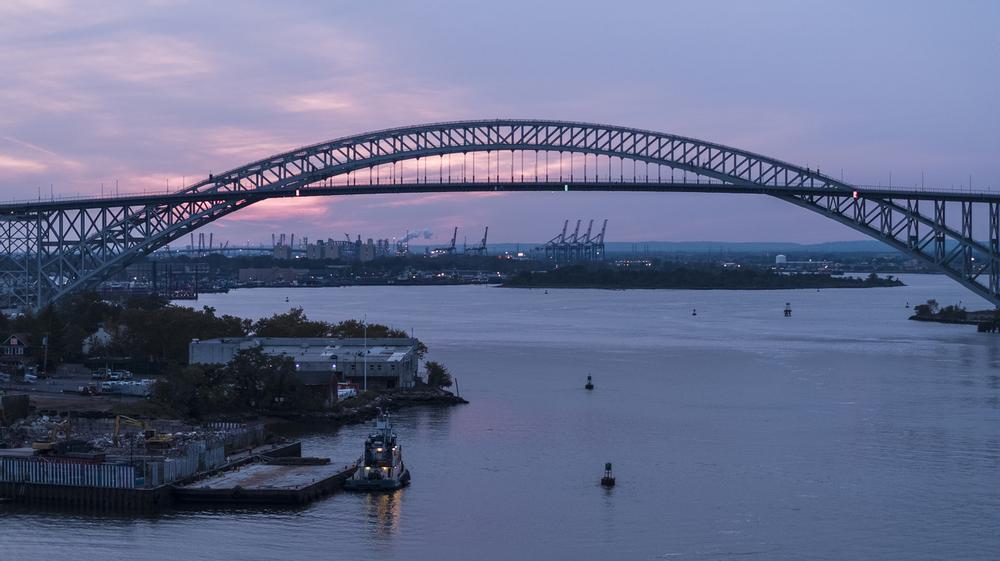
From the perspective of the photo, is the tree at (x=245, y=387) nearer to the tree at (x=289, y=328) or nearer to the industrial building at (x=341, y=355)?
the industrial building at (x=341, y=355)

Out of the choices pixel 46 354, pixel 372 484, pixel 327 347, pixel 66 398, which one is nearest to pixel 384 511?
pixel 372 484

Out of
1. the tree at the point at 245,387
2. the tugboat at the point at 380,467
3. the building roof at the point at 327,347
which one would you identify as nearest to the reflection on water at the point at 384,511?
the tugboat at the point at 380,467

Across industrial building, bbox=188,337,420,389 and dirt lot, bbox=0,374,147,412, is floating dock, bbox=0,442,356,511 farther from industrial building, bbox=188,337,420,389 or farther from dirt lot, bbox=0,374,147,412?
industrial building, bbox=188,337,420,389

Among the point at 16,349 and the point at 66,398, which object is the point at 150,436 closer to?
the point at 66,398

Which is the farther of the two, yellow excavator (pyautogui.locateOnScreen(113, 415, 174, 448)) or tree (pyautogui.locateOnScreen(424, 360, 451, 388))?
tree (pyautogui.locateOnScreen(424, 360, 451, 388))

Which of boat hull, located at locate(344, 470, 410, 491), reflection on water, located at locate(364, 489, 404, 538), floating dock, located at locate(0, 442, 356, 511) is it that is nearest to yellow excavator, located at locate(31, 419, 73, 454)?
floating dock, located at locate(0, 442, 356, 511)

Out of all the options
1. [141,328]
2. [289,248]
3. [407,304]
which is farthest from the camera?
[289,248]

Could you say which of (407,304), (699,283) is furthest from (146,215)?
(699,283)

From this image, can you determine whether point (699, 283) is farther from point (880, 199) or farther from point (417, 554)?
point (417, 554)
